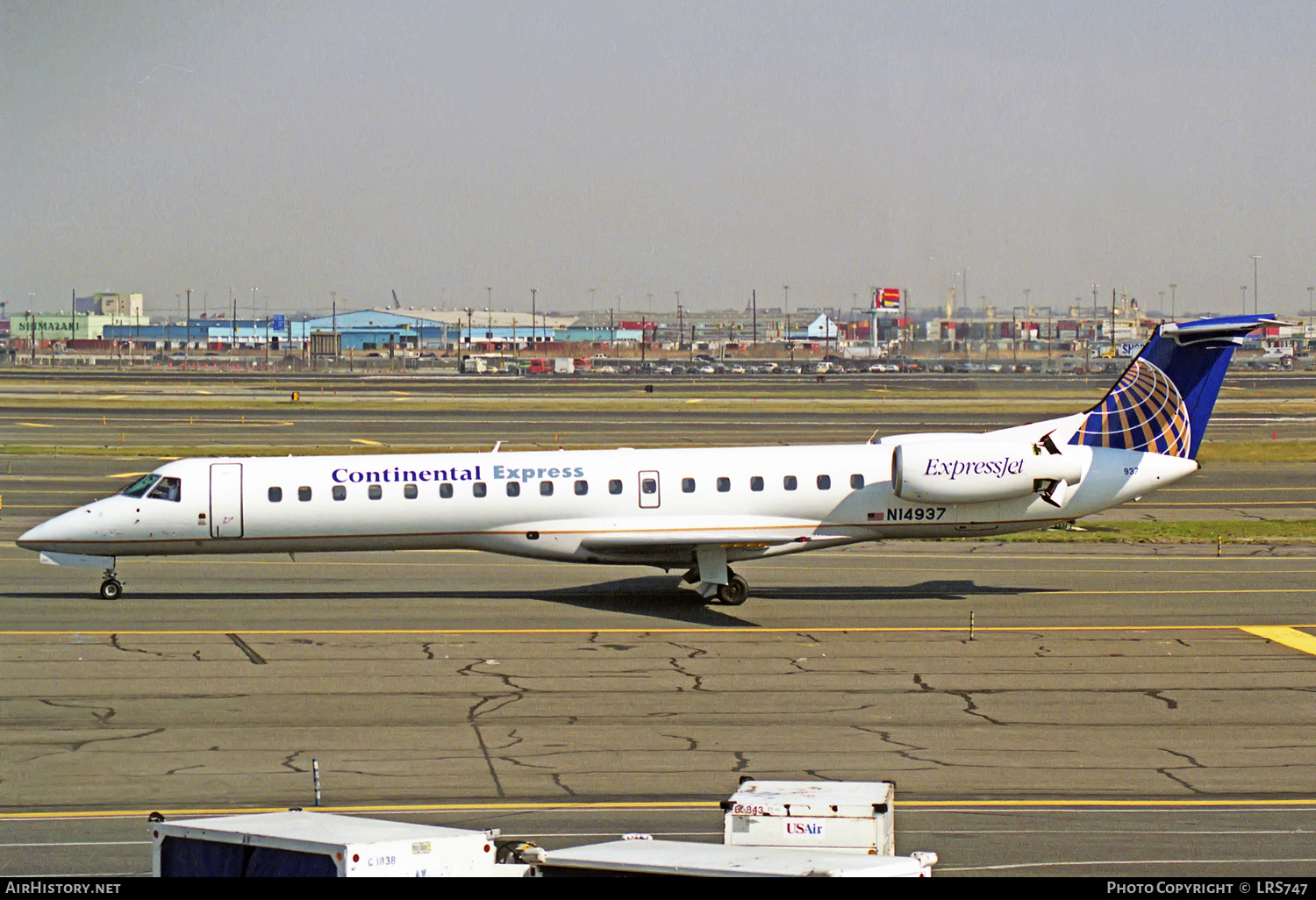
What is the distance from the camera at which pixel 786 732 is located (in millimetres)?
18328

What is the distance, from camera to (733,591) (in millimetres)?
27734

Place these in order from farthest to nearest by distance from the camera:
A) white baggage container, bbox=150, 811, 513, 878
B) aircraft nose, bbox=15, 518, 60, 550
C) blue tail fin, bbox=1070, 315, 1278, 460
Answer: blue tail fin, bbox=1070, 315, 1278, 460 < aircraft nose, bbox=15, 518, 60, 550 < white baggage container, bbox=150, 811, 513, 878

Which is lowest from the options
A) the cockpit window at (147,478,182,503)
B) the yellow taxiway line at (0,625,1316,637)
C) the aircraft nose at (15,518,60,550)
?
the yellow taxiway line at (0,625,1316,637)

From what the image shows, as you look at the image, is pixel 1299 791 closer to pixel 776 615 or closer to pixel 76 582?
pixel 776 615

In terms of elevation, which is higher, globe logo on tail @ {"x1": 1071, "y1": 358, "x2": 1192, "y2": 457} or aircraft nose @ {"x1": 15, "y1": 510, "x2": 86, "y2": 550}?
globe logo on tail @ {"x1": 1071, "y1": 358, "x2": 1192, "y2": 457}

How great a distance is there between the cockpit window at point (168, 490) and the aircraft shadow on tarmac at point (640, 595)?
2137mm

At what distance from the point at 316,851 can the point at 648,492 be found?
20238 millimetres

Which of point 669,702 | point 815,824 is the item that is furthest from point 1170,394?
point 815,824

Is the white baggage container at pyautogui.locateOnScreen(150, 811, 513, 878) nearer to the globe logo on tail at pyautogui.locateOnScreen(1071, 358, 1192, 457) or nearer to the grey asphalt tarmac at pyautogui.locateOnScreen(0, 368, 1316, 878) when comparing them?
the grey asphalt tarmac at pyautogui.locateOnScreen(0, 368, 1316, 878)

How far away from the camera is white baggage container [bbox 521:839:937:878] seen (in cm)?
765

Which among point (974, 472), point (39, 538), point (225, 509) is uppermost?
point (974, 472)

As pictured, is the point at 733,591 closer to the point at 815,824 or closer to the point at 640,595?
the point at 640,595

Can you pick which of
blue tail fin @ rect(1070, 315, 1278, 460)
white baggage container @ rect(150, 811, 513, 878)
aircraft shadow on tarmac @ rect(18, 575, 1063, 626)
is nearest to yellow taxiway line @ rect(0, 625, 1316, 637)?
aircraft shadow on tarmac @ rect(18, 575, 1063, 626)

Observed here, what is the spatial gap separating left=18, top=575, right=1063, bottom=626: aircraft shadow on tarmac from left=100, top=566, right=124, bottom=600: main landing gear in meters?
0.32
